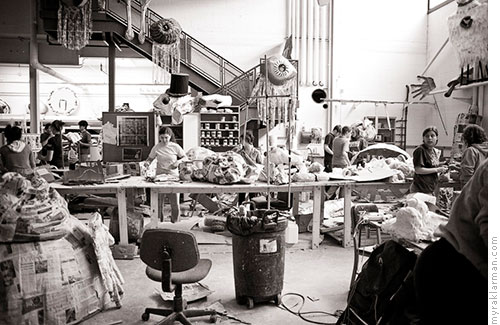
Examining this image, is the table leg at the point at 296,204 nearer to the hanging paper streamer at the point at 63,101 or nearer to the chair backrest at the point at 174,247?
the chair backrest at the point at 174,247

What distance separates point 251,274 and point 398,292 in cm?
148

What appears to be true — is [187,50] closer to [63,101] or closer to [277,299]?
[63,101]

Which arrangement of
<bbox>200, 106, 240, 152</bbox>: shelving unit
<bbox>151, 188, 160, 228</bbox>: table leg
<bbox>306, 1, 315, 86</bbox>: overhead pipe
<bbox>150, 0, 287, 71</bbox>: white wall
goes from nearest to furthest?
<bbox>151, 188, 160, 228</bbox>: table leg → <bbox>200, 106, 240, 152</bbox>: shelving unit → <bbox>150, 0, 287, 71</bbox>: white wall → <bbox>306, 1, 315, 86</bbox>: overhead pipe

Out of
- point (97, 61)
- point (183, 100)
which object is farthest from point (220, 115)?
point (97, 61)

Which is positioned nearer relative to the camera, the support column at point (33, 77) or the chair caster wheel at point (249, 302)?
the chair caster wheel at point (249, 302)

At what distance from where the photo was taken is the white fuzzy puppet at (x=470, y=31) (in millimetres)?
8133

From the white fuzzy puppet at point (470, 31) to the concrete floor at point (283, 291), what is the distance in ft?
16.0

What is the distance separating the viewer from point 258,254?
3758 mm

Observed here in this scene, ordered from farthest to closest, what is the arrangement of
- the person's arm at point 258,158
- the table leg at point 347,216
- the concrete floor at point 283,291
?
the person's arm at point 258,158
the table leg at point 347,216
the concrete floor at point 283,291

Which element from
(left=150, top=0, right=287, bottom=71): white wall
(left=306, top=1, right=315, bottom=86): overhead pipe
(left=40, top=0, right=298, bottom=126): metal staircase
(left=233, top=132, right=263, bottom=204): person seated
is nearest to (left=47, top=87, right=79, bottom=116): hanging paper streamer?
(left=40, top=0, right=298, bottom=126): metal staircase

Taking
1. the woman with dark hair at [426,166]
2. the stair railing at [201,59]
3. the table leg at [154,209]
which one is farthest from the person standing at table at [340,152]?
the table leg at [154,209]

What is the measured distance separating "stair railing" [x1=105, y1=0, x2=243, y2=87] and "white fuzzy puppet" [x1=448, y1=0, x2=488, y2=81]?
17.2 ft

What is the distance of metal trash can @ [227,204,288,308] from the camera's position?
12.2 ft

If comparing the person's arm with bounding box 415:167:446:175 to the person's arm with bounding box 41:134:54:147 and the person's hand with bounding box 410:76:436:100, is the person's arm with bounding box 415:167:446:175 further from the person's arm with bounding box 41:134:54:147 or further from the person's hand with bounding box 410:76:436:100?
the person's hand with bounding box 410:76:436:100
